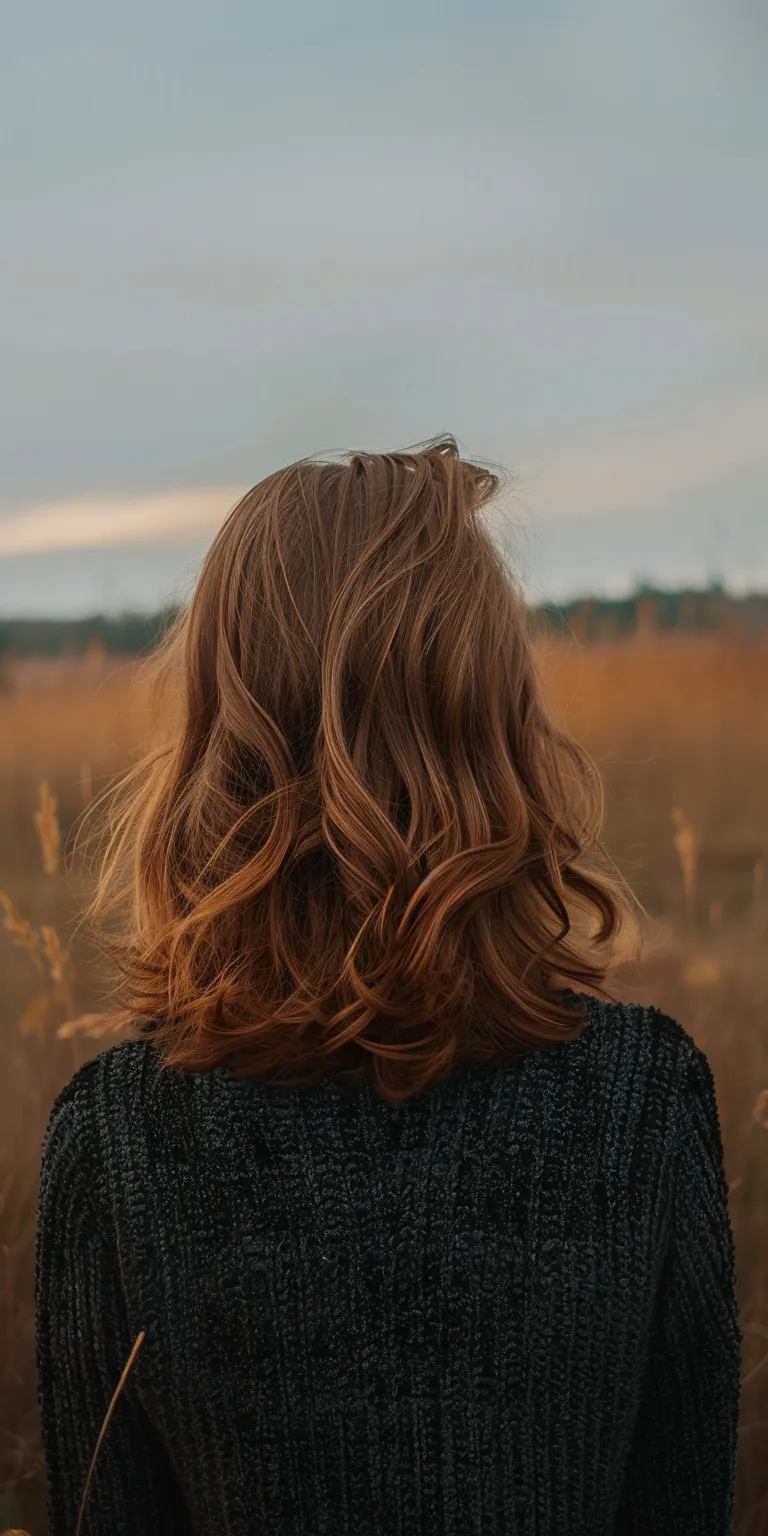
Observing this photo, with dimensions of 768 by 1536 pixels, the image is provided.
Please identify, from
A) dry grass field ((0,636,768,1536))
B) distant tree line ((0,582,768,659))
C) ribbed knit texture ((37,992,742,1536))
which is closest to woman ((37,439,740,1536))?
ribbed knit texture ((37,992,742,1536))

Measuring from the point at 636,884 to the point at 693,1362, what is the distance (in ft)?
5.23

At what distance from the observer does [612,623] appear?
265 cm

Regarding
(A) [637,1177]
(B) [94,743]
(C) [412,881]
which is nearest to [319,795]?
(C) [412,881]

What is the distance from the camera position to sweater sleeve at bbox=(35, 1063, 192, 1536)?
3.22 ft

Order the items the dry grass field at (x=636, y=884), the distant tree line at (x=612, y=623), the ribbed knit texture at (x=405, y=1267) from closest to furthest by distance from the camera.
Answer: the ribbed knit texture at (x=405, y=1267)
the dry grass field at (x=636, y=884)
the distant tree line at (x=612, y=623)

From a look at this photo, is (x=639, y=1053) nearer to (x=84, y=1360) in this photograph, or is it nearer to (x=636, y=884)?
(x=84, y=1360)

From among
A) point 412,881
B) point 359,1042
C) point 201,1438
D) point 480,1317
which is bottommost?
point 201,1438

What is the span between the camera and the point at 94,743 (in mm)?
2500

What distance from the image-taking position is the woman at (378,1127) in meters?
0.91

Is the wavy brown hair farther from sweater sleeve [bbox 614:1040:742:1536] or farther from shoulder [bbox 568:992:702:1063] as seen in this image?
sweater sleeve [bbox 614:1040:742:1536]

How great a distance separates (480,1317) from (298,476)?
0.72 m

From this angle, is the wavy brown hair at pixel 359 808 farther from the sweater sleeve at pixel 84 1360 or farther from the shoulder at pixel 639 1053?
the sweater sleeve at pixel 84 1360

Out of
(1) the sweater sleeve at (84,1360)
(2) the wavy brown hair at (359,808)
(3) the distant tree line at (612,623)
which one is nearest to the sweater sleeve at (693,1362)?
(2) the wavy brown hair at (359,808)

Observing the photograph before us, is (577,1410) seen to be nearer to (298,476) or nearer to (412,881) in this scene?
(412,881)
